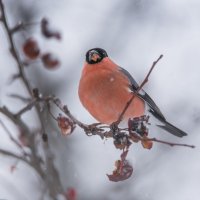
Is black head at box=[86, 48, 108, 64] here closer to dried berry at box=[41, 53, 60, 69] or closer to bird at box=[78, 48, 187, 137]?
bird at box=[78, 48, 187, 137]

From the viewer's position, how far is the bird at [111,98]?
2.50m

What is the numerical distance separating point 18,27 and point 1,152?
1.08 ft

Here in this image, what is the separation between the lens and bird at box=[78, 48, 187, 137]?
8.19ft

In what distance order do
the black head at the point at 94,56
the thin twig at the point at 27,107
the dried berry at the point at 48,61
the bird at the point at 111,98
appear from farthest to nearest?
the black head at the point at 94,56 < the bird at the point at 111,98 < the dried berry at the point at 48,61 < the thin twig at the point at 27,107

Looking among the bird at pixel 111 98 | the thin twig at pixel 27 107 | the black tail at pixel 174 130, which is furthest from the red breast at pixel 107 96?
the thin twig at pixel 27 107

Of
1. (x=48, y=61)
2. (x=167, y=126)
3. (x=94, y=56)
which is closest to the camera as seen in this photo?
(x=48, y=61)

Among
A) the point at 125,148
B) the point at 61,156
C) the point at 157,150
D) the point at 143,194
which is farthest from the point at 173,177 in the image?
the point at 125,148

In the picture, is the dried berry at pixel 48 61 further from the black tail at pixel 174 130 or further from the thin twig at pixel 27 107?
the black tail at pixel 174 130

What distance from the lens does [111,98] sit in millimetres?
2518

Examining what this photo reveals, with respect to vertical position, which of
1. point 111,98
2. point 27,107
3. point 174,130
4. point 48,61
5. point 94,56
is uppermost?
point 94,56

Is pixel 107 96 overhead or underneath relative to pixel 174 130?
overhead

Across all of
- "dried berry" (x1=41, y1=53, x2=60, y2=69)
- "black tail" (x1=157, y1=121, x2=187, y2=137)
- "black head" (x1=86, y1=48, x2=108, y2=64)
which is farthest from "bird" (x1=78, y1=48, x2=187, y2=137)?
"dried berry" (x1=41, y1=53, x2=60, y2=69)

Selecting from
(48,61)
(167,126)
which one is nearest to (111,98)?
(167,126)

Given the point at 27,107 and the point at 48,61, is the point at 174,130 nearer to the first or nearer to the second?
the point at 48,61
